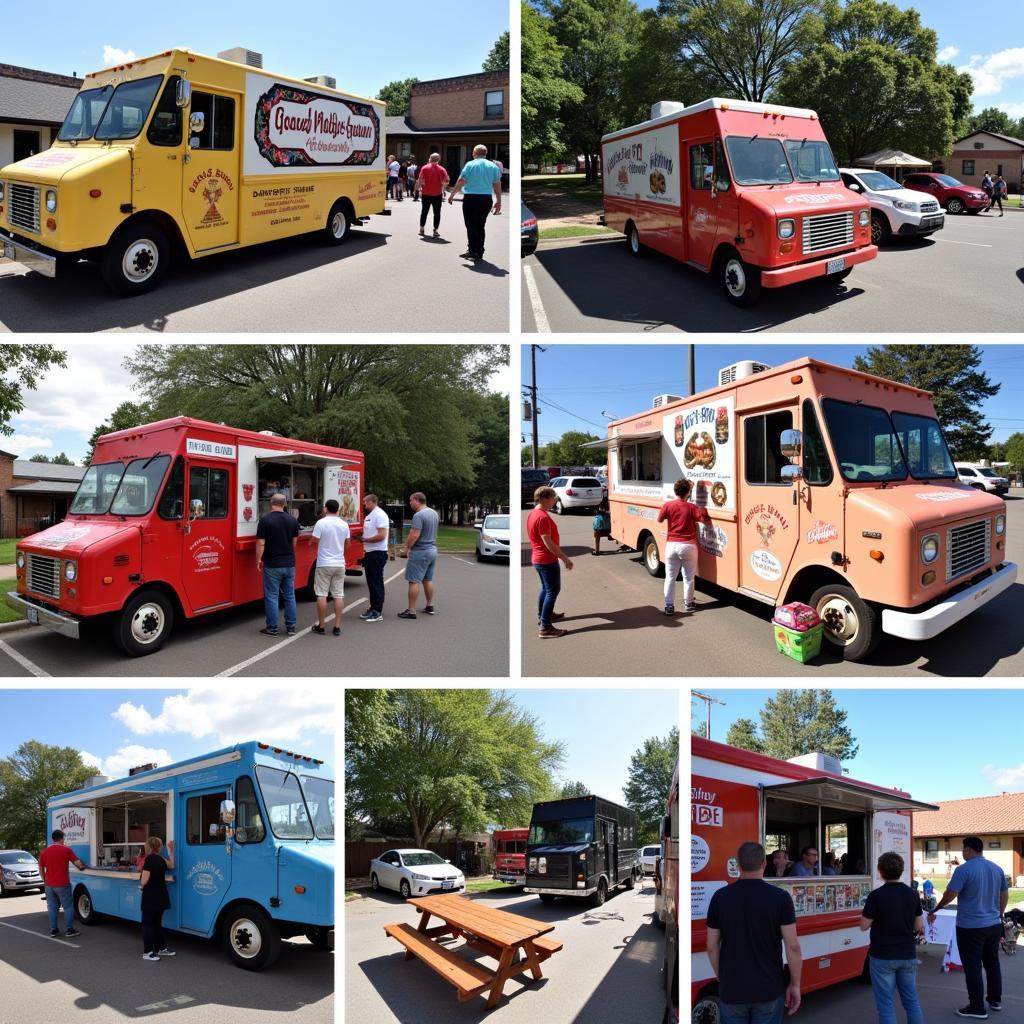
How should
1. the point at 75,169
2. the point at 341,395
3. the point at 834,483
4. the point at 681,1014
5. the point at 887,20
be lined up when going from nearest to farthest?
1. the point at 681,1014
2. the point at 834,483
3. the point at 75,169
4. the point at 887,20
5. the point at 341,395

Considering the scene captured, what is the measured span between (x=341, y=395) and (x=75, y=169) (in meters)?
9.64

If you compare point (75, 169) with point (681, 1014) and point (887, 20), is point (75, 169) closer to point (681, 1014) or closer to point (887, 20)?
point (681, 1014)

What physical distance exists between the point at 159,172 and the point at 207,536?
4206mm

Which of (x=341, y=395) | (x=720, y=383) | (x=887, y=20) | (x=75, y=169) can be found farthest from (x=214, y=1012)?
(x=887, y=20)

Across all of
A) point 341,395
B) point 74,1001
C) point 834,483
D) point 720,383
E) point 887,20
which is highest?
point 887,20

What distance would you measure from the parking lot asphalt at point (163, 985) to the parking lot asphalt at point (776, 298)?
6877 mm

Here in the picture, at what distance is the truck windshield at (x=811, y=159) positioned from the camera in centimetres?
969

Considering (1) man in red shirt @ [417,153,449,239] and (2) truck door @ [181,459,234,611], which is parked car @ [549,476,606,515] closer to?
(1) man in red shirt @ [417,153,449,239]

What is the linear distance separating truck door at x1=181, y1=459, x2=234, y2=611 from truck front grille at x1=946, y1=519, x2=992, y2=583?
7.21 m

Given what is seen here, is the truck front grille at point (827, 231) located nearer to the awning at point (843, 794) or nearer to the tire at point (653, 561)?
the tire at point (653, 561)

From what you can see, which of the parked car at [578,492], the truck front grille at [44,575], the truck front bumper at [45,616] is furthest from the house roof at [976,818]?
the truck front grille at [44,575]

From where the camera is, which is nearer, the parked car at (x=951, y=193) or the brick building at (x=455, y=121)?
the parked car at (x=951, y=193)

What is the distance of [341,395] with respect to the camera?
1738 centimetres

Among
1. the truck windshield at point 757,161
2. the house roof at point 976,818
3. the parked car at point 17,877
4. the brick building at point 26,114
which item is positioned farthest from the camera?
the brick building at point 26,114
